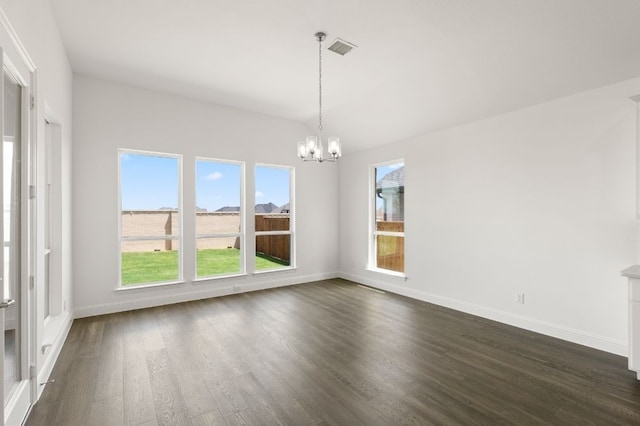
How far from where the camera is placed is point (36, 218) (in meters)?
2.40

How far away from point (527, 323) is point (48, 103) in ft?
18.8

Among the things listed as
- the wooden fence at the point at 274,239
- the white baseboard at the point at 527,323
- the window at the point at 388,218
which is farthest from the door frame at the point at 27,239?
the window at the point at 388,218

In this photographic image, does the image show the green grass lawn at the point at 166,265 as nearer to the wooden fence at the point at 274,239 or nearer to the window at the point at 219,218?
the window at the point at 219,218

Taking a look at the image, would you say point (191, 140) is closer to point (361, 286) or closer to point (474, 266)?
point (361, 286)

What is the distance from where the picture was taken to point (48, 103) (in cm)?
286

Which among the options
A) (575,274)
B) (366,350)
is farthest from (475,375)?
(575,274)

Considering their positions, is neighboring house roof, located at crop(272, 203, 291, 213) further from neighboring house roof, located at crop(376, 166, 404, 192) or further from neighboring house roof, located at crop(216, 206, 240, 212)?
neighboring house roof, located at crop(376, 166, 404, 192)

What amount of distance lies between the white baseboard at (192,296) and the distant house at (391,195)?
191cm

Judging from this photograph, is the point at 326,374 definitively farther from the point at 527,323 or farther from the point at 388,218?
the point at 388,218

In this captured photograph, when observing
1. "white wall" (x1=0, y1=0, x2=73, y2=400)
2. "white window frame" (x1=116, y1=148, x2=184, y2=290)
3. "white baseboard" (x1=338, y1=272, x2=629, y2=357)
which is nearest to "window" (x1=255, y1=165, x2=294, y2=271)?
"white window frame" (x1=116, y1=148, x2=184, y2=290)

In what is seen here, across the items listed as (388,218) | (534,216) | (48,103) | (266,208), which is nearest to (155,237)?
(266,208)

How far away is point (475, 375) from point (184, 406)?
7.95ft

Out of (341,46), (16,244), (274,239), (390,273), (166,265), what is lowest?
(390,273)

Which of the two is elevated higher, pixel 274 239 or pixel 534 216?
pixel 534 216
